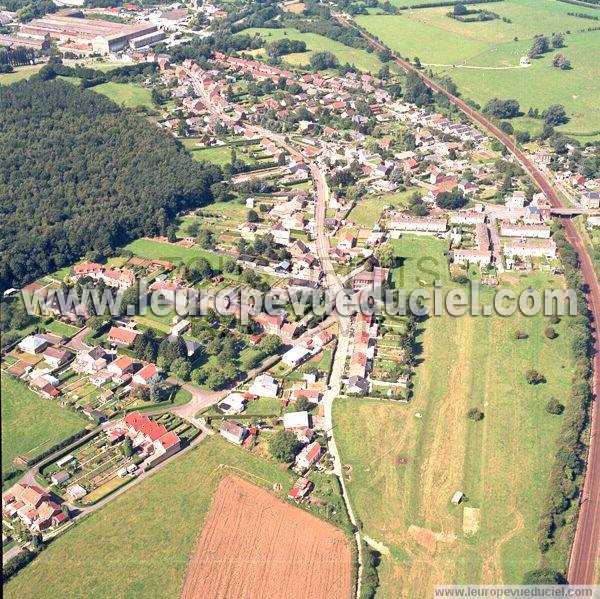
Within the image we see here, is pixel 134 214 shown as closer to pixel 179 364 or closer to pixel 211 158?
pixel 211 158

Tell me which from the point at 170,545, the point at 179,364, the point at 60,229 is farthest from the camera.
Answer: the point at 60,229

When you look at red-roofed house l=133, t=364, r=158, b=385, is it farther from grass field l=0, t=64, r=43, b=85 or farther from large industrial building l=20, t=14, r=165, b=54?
large industrial building l=20, t=14, r=165, b=54

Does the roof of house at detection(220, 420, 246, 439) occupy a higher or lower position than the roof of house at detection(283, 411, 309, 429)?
lower

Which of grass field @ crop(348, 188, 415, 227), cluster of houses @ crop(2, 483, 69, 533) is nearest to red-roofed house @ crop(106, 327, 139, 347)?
cluster of houses @ crop(2, 483, 69, 533)

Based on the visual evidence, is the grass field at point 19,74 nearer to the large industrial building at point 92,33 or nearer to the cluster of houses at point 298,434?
the large industrial building at point 92,33


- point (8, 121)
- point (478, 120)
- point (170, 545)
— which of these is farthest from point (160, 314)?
point (478, 120)

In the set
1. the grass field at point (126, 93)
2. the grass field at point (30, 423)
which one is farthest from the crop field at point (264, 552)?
the grass field at point (126, 93)
